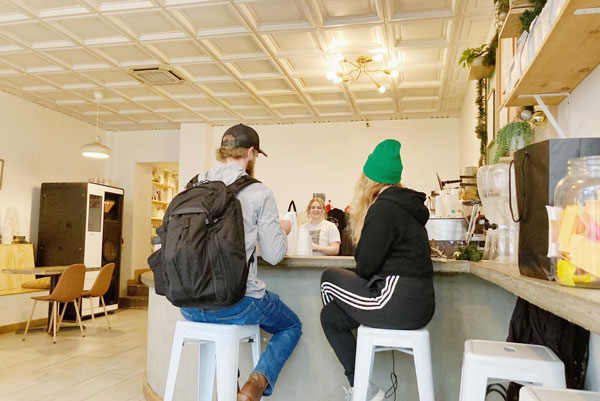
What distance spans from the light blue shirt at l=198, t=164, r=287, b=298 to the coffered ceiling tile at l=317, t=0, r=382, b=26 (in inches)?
103

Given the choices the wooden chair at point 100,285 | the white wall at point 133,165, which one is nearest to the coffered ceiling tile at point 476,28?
the wooden chair at point 100,285

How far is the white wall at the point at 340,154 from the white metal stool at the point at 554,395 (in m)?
6.25

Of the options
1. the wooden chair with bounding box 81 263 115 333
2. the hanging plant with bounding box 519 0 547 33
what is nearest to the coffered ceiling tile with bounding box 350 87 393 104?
the hanging plant with bounding box 519 0 547 33

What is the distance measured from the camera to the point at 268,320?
2088 millimetres

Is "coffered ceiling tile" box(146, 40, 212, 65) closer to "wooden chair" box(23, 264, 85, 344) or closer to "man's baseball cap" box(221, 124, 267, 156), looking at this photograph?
"wooden chair" box(23, 264, 85, 344)

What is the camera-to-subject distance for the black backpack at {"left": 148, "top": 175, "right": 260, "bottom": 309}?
1.76 meters

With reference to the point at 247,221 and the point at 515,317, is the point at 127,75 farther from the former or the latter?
the point at 515,317

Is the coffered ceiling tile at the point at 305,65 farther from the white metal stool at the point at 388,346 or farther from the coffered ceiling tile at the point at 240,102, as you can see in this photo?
the white metal stool at the point at 388,346

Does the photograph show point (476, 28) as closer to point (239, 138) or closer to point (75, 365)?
point (239, 138)

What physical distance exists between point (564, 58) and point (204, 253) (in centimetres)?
154

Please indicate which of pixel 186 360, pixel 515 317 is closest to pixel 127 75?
pixel 186 360

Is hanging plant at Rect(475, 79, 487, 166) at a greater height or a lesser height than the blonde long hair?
greater

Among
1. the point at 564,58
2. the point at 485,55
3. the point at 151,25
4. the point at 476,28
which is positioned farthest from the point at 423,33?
the point at 564,58

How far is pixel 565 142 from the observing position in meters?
1.22
